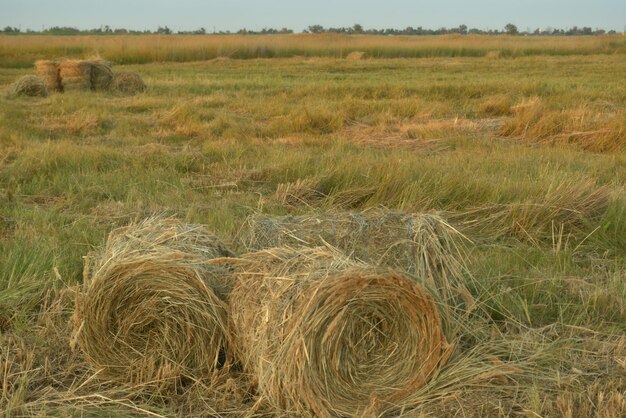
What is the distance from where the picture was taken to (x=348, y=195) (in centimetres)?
629

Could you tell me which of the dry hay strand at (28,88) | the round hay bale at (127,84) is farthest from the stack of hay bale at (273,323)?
the round hay bale at (127,84)

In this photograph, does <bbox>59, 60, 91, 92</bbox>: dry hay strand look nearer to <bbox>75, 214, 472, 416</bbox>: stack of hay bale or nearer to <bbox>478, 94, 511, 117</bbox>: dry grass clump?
<bbox>478, 94, 511, 117</bbox>: dry grass clump

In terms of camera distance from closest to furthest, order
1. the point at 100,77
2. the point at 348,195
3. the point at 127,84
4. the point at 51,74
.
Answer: the point at 348,195 → the point at 51,74 → the point at 127,84 → the point at 100,77

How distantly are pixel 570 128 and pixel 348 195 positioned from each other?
493 cm

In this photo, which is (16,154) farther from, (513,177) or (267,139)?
(513,177)

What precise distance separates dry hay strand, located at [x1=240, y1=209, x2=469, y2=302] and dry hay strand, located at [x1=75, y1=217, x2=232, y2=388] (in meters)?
0.51

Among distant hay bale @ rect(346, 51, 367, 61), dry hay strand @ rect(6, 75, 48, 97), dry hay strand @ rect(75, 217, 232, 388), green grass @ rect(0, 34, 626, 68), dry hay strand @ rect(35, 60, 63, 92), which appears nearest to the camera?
dry hay strand @ rect(75, 217, 232, 388)

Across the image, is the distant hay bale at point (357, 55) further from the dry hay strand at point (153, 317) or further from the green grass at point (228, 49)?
the dry hay strand at point (153, 317)

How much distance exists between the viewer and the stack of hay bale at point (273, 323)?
2902mm

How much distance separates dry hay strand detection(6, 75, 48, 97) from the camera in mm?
15110

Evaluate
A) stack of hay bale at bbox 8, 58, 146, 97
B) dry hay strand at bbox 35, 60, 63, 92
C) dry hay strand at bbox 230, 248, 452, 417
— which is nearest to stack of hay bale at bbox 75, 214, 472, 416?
dry hay strand at bbox 230, 248, 452, 417

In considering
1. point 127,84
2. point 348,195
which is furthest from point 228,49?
point 348,195

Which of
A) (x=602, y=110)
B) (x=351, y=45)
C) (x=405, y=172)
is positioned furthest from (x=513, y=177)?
(x=351, y=45)

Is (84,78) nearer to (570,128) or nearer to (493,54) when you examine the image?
(570,128)
